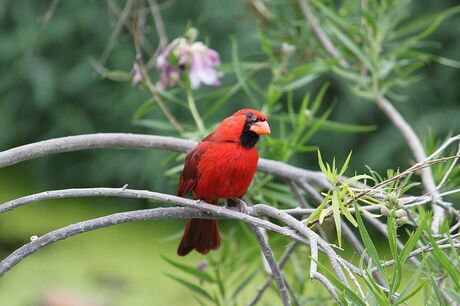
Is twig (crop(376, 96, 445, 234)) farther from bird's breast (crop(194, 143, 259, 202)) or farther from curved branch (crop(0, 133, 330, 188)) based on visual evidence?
bird's breast (crop(194, 143, 259, 202))

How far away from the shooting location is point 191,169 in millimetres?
1873

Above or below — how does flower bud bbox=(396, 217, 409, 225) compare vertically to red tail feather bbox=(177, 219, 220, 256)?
below

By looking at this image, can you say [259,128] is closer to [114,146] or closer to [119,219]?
[114,146]

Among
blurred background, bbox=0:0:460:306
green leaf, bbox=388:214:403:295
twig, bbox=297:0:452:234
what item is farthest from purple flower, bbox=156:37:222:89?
blurred background, bbox=0:0:460:306

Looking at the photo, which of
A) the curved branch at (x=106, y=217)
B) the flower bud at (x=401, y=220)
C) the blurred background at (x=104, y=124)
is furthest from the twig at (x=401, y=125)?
the blurred background at (x=104, y=124)

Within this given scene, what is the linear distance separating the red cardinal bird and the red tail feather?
0.02 meters

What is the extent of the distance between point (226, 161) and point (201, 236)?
0.19 m

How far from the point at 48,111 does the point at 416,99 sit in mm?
1689

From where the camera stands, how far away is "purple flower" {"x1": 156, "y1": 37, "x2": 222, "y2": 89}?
7.29 feet

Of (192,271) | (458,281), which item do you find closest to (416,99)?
(192,271)

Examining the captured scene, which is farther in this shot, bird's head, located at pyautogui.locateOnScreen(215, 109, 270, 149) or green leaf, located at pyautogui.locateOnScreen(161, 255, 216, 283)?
green leaf, located at pyautogui.locateOnScreen(161, 255, 216, 283)

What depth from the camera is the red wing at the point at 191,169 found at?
1.85 meters

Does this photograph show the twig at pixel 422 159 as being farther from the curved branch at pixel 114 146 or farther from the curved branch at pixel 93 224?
the curved branch at pixel 93 224

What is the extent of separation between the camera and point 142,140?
68.0 inches
